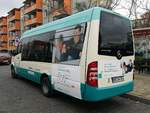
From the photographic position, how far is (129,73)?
7598mm

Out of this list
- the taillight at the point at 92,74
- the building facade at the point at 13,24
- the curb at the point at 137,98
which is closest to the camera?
the taillight at the point at 92,74

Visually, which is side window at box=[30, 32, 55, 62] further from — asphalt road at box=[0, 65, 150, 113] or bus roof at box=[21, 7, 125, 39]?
asphalt road at box=[0, 65, 150, 113]

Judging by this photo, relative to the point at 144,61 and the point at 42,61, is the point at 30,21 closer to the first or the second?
the point at 144,61

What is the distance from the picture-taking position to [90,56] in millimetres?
6473

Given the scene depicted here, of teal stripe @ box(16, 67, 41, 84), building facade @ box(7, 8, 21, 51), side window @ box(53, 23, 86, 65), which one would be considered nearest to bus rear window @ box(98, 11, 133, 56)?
side window @ box(53, 23, 86, 65)

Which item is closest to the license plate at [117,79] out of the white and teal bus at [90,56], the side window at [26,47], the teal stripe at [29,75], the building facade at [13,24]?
the white and teal bus at [90,56]

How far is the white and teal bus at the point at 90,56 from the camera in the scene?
21.4 ft

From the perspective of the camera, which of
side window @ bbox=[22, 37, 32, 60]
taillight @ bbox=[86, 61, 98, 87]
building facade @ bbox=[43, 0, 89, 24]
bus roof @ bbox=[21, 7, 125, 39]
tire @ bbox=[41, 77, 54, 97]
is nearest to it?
taillight @ bbox=[86, 61, 98, 87]

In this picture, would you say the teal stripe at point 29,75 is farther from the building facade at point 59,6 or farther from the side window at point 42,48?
the building facade at point 59,6

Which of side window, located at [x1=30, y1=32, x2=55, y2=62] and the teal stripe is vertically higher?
side window, located at [x1=30, y1=32, x2=55, y2=62]

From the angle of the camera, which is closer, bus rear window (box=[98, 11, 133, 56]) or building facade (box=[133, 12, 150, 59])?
bus rear window (box=[98, 11, 133, 56])

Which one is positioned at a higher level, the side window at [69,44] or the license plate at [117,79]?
the side window at [69,44]

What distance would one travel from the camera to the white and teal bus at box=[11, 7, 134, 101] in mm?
6535

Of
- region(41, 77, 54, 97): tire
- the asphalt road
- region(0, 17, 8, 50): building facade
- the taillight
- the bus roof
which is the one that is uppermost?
region(0, 17, 8, 50): building facade
